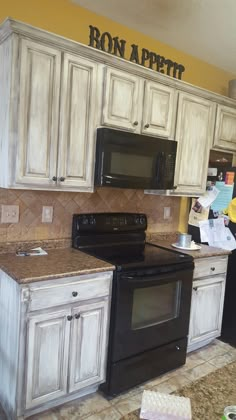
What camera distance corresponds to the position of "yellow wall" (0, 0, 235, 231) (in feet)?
6.90

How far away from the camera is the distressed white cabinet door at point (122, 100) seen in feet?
7.12

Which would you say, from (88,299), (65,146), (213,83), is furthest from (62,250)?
(213,83)

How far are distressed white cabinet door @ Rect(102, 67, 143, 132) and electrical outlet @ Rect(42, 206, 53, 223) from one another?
0.74 meters

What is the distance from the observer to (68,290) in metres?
1.83

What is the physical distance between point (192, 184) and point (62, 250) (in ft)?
4.18

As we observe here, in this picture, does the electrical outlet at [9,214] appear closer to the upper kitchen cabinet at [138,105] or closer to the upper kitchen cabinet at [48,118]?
the upper kitchen cabinet at [48,118]

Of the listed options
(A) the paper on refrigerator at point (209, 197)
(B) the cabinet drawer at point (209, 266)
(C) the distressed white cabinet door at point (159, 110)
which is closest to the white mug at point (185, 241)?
(B) the cabinet drawer at point (209, 266)

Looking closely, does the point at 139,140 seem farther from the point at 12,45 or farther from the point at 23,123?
the point at 12,45

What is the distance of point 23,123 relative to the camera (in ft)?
6.07

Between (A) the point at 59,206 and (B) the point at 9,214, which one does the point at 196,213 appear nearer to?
(A) the point at 59,206

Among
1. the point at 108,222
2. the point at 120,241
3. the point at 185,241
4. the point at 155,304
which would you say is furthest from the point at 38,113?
the point at 185,241

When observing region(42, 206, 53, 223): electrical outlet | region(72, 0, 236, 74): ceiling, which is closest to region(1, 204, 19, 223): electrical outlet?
region(42, 206, 53, 223): electrical outlet

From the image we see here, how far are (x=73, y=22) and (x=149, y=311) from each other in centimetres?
216

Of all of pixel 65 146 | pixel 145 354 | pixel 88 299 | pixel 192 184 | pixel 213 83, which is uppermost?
pixel 213 83
